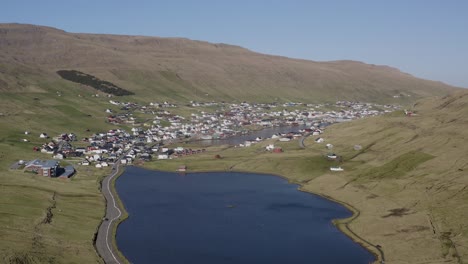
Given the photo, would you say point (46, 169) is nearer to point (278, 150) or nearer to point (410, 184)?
point (278, 150)

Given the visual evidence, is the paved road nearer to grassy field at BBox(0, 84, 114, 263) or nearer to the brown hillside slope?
grassy field at BBox(0, 84, 114, 263)

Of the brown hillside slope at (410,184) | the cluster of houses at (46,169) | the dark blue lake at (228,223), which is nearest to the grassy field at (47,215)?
the cluster of houses at (46,169)

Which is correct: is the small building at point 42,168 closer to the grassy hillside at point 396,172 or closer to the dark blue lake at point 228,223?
the dark blue lake at point 228,223

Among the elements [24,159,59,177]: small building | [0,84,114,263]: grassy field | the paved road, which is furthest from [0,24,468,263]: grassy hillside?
[24,159,59,177]: small building

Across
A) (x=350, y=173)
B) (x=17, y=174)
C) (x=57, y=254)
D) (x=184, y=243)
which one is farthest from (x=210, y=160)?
(x=57, y=254)

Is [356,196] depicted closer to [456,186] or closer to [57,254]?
[456,186]

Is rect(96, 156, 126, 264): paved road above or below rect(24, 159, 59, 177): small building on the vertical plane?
below

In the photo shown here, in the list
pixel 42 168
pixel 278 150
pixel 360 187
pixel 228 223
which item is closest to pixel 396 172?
pixel 360 187

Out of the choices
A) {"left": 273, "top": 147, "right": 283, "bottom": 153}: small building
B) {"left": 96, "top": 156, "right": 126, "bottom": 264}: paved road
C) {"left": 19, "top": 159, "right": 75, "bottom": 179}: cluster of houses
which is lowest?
{"left": 96, "top": 156, "right": 126, "bottom": 264}: paved road
